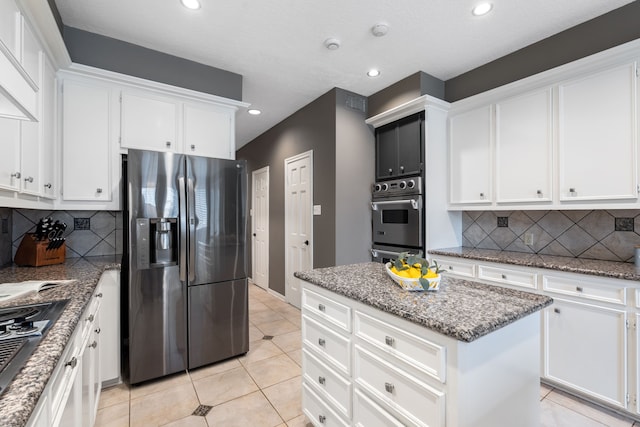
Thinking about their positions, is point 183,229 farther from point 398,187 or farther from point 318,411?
point 398,187

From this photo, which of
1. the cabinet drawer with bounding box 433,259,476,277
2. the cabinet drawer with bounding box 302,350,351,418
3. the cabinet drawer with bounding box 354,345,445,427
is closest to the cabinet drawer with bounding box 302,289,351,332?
the cabinet drawer with bounding box 354,345,445,427

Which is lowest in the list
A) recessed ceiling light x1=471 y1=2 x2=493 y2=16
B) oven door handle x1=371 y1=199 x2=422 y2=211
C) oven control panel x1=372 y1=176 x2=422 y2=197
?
oven door handle x1=371 y1=199 x2=422 y2=211

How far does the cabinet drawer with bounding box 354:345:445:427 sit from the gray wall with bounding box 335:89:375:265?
6.43ft

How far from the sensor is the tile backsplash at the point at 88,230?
2447 mm

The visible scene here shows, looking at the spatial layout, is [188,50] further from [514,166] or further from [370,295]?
[514,166]

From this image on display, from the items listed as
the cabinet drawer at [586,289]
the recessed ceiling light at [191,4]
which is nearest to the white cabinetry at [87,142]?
the recessed ceiling light at [191,4]

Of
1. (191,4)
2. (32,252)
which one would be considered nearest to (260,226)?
(32,252)

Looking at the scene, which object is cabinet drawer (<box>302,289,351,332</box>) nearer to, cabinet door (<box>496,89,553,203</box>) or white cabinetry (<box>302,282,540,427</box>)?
white cabinetry (<box>302,282,540,427</box>)

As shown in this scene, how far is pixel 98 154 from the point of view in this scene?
7.77 ft

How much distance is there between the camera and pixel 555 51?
2.41 m

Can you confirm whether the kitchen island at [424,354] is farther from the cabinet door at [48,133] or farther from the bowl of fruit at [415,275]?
the cabinet door at [48,133]

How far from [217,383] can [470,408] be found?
194cm

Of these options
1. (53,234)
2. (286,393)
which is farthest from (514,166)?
(53,234)

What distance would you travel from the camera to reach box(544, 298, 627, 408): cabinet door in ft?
6.07
